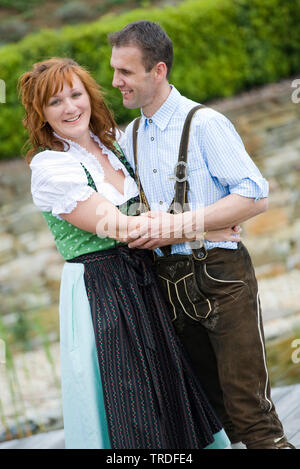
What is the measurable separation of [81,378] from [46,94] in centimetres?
91

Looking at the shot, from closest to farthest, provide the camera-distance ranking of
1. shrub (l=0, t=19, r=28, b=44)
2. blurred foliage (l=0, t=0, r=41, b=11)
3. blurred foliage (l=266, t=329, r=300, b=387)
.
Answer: blurred foliage (l=266, t=329, r=300, b=387) → shrub (l=0, t=19, r=28, b=44) → blurred foliage (l=0, t=0, r=41, b=11)

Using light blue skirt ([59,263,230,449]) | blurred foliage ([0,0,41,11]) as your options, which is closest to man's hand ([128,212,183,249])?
light blue skirt ([59,263,230,449])

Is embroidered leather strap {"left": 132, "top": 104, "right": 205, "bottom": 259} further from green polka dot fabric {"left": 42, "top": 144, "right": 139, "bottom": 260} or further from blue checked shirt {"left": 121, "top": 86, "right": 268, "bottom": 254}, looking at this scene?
green polka dot fabric {"left": 42, "top": 144, "right": 139, "bottom": 260}

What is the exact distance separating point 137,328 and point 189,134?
2.11ft

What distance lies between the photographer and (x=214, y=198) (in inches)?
81.3

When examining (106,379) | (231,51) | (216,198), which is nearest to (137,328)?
(106,379)

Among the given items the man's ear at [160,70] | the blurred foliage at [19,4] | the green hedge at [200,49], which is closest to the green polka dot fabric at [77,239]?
the man's ear at [160,70]

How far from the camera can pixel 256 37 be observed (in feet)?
26.7

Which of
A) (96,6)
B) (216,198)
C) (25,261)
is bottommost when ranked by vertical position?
(25,261)

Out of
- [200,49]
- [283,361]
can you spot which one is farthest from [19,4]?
[283,361]

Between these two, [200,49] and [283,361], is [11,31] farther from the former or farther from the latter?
[283,361]

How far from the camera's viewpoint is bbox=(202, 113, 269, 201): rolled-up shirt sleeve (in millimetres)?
1983

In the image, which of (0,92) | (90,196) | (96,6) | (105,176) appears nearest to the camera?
(90,196)

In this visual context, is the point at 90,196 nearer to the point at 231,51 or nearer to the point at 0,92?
the point at 0,92
